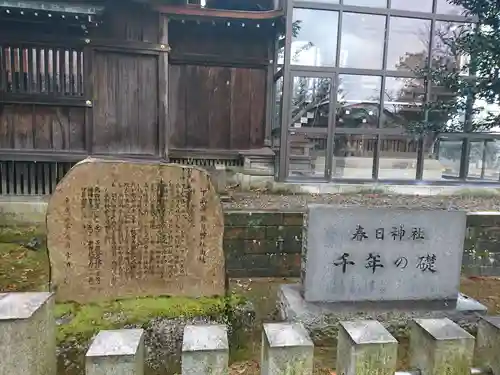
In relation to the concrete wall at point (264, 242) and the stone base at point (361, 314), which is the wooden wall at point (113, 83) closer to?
the concrete wall at point (264, 242)

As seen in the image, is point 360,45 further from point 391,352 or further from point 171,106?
point 391,352

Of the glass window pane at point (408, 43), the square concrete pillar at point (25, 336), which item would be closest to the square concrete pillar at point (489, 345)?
the square concrete pillar at point (25, 336)

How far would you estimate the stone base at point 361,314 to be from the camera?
3.93m

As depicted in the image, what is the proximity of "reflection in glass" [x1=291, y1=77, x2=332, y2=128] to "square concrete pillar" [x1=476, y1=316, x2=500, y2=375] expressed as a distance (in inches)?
298

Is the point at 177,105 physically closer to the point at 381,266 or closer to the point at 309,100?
the point at 309,100

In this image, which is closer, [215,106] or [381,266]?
[381,266]

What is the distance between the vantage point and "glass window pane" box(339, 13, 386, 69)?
30.4 feet

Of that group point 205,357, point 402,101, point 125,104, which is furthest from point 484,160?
point 205,357

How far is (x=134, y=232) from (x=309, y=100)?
684 cm

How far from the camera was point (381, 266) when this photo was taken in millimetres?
4223

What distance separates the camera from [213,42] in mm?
8961

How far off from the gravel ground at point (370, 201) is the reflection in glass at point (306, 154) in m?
0.75

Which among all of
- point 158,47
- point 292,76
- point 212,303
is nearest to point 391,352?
point 212,303

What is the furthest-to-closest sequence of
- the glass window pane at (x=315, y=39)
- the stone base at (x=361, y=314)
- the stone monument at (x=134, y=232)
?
the glass window pane at (x=315, y=39) < the stone base at (x=361, y=314) < the stone monument at (x=134, y=232)
